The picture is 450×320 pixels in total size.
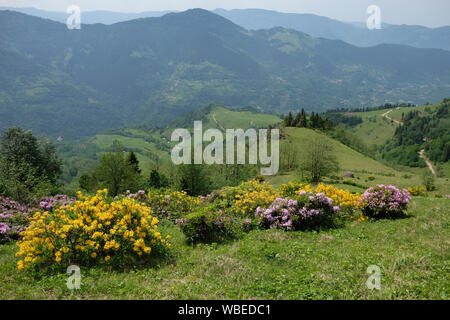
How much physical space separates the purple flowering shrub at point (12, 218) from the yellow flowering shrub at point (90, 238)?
553cm

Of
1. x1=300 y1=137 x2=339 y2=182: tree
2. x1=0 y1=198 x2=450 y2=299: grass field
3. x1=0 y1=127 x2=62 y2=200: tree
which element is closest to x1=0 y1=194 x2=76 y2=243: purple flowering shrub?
x1=0 y1=198 x2=450 y2=299: grass field

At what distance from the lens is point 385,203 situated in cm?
1380

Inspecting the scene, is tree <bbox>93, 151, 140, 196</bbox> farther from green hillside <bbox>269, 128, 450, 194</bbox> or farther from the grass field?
green hillside <bbox>269, 128, 450, 194</bbox>

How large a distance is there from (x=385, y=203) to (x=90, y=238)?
42.1 feet

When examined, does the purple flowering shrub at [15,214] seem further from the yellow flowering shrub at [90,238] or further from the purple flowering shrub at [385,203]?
the purple flowering shrub at [385,203]

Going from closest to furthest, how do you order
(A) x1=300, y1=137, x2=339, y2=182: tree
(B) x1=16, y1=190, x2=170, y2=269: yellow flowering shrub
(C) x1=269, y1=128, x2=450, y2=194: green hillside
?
(B) x1=16, y1=190, x2=170, y2=269: yellow flowering shrub, (A) x1=300, y1=137, x2=339, y2=182: tree, (C) x1=269, y1=128, x2=450, y2=194: green hillside

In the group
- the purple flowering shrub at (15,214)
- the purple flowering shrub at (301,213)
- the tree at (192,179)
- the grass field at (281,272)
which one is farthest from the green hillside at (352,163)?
the grass field at (281,272)

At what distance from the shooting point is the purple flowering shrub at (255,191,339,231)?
12.9 m

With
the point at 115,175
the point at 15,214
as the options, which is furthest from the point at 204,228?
the point at 115,175

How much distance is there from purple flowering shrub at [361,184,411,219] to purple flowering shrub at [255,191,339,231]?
187 centimetres

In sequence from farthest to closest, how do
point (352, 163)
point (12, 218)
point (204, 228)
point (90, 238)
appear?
point (352, 163) < point (12, 218) < point (204, 228) < point (90, 238)

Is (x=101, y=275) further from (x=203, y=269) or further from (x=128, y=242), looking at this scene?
(x=203, y=269)

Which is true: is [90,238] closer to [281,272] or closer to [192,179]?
[281,272]
